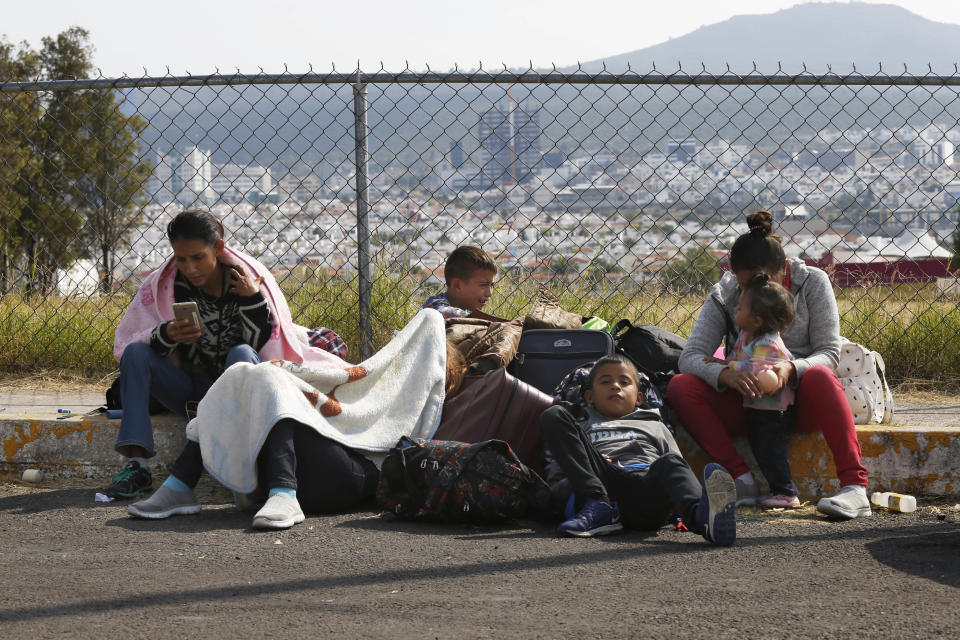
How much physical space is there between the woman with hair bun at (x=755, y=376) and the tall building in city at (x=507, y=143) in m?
1.88

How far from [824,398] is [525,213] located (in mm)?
2859

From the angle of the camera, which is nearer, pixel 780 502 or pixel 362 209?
pixel 780 502

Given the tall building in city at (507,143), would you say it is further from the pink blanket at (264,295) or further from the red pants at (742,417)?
the red pants at (742,417)

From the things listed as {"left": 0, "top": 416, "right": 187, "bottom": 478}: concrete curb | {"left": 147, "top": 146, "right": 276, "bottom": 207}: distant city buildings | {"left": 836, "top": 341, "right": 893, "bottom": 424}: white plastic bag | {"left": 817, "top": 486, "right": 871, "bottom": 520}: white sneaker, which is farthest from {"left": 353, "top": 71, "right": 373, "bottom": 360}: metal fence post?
{"left": 817, "top": 486, "right": 871, "bottom": 520}: white sneaker

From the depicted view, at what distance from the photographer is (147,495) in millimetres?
4484

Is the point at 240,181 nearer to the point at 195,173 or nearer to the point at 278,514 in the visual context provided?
the point at 195,173

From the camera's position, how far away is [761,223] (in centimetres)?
454

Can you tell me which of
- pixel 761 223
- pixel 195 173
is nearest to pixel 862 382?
pixel 761 223

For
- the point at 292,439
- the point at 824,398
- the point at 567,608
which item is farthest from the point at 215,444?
the point at 824,398

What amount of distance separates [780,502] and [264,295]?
7.64 ft

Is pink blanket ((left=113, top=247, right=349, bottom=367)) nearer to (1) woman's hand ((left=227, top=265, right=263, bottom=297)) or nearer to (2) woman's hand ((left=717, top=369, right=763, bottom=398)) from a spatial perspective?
(1) woman's hand ((left=227, top=265, right=263, bottom=297))

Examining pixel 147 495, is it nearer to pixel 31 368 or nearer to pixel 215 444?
pixel 215 444

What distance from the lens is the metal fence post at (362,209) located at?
211 inches

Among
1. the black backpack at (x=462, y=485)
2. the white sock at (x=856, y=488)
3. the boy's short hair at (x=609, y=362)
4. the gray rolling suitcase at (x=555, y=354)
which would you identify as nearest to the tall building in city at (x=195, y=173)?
the gray rolling suitcase at (x=555, y=354)
